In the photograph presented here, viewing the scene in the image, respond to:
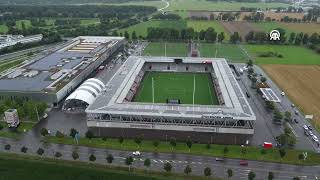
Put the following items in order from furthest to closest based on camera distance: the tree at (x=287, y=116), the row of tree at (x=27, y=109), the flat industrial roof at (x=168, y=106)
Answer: the tree at (x=287, y=116)
the row of tree at (x=27, y=109)
the flat industrial roof at (x=168, y=106)

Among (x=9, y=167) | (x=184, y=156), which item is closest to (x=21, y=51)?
(x=9, y=167)

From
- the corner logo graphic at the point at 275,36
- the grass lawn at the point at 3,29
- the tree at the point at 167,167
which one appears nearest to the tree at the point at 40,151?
the tree at the point at 167,167

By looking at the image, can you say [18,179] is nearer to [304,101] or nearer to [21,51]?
[304,101]

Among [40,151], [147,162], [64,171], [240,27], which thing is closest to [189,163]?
[147,162]

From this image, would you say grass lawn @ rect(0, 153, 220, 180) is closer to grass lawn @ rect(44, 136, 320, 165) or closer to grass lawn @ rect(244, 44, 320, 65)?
grass lawn @ rect(44, 136, 320, 165)

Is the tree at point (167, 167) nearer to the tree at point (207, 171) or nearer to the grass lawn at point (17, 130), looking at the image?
the tree at point (207, 171)

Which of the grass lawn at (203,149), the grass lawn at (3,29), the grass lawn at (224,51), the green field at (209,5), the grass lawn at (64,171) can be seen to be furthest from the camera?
the green field at (209,5)
